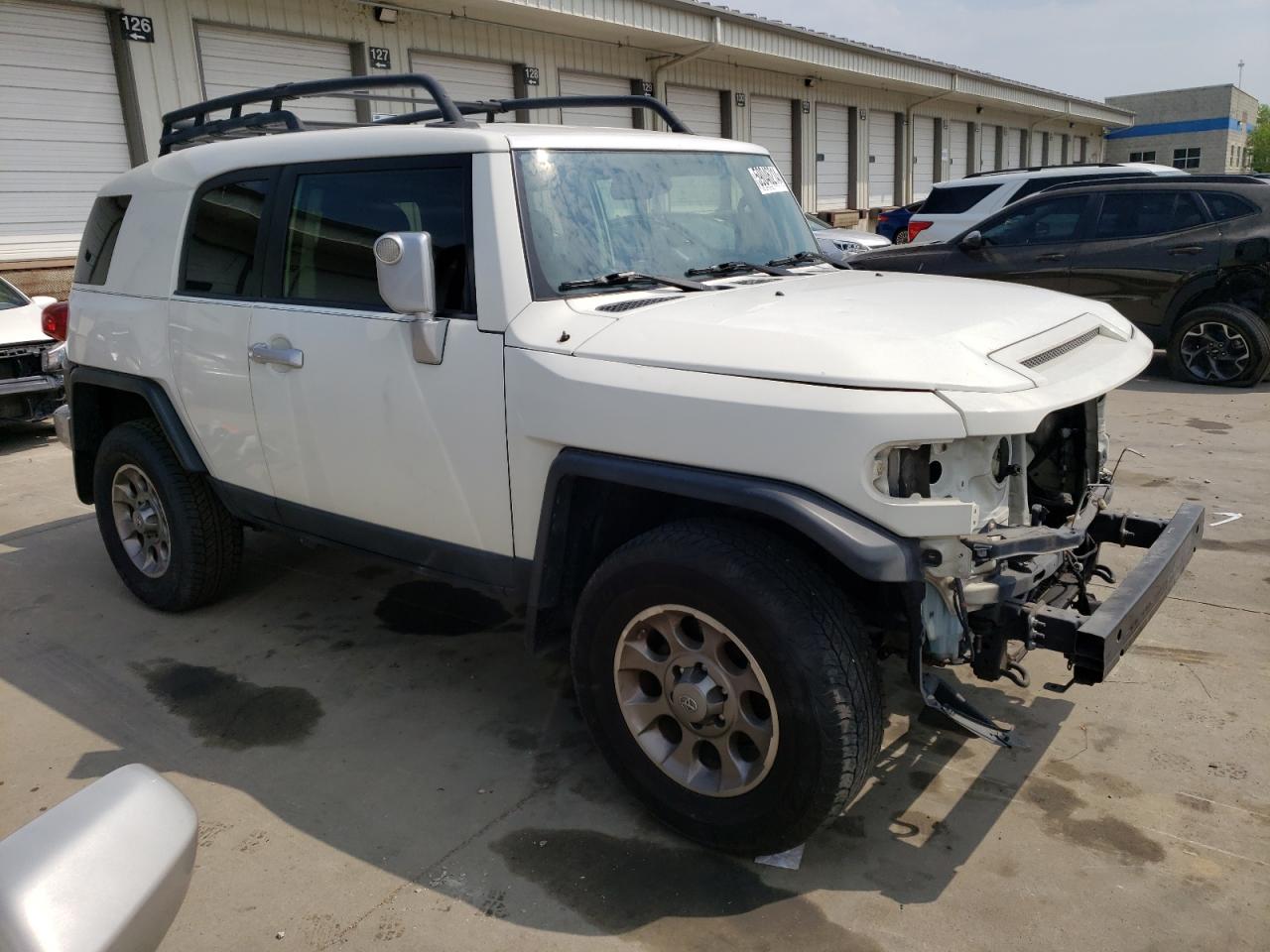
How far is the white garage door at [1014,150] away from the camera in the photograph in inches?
1363

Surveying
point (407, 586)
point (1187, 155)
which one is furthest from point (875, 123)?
point (1187, 155)

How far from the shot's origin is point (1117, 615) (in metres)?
2.67

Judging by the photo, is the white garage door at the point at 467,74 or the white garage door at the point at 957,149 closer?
the white garage door at the point at 467,74

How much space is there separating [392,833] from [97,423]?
305cm

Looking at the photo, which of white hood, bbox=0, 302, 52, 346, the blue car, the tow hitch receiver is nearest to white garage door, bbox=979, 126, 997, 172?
the blue car

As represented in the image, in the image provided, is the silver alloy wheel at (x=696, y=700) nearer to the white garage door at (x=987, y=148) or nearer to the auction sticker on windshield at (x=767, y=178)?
the auction sticker on windshield at (x=767, y=178)

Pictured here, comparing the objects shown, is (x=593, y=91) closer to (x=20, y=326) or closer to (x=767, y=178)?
(x=20, y=326)

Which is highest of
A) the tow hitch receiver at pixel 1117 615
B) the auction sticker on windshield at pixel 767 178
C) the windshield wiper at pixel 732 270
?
the auction sticker on windshield at pixel 767 178

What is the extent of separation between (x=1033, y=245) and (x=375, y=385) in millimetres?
8135

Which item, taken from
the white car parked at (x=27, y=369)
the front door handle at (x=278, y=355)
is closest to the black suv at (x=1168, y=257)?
the front door handle at (x=278, y=355)

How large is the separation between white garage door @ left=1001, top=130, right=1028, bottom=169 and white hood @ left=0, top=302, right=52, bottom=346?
32464 millimetres

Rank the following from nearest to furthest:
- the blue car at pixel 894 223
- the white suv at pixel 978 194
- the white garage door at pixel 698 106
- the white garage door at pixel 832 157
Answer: the white suv at pixel 978 194 → the blue car at pixel 894 223 → the white garage door at pixel 698 106 → the white garage door at pixel 832 157

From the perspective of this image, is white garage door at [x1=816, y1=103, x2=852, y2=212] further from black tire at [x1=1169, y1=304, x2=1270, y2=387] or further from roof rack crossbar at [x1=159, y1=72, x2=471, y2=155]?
roof rack crossbar at [x1=159, y1=72, x2=471, y2=155]

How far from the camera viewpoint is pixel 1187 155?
52.4 meters
